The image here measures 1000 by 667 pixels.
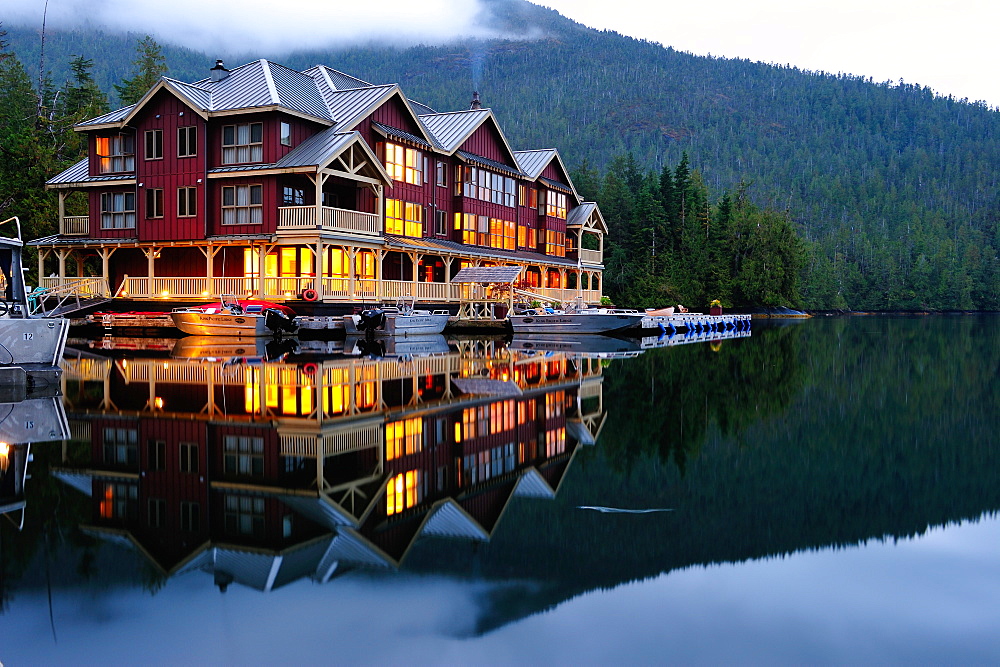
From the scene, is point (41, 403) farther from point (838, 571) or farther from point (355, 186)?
point (355, 186)

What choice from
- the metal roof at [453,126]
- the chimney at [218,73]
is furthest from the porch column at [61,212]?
the metal roof at [453,126]

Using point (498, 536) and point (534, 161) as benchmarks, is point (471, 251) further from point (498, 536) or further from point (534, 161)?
point (498, 536)

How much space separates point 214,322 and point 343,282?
648 cm

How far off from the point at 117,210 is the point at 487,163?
66.2 feet

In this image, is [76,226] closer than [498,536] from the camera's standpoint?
No

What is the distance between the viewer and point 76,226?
48.0 m

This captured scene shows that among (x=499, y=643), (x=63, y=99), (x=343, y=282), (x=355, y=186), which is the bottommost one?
(x=499, y=643)

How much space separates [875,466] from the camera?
36.2ft

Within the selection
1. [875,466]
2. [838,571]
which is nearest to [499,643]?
[838,571]

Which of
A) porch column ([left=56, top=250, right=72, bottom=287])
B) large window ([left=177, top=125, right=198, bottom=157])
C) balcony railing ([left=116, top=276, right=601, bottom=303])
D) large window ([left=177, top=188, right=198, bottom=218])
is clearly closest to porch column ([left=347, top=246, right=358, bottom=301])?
balcony railing ([left=116, top=276, right=601, bottom=303])

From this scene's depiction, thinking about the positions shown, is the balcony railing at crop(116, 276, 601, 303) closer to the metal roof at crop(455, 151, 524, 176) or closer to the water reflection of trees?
the metal roof at crop(455, 151, 524, 176)

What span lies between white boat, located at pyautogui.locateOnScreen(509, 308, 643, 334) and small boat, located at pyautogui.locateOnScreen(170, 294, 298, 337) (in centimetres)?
1203

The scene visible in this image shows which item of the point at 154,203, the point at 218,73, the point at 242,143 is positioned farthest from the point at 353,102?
the point at 154,203

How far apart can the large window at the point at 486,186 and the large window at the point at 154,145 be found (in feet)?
52.8
